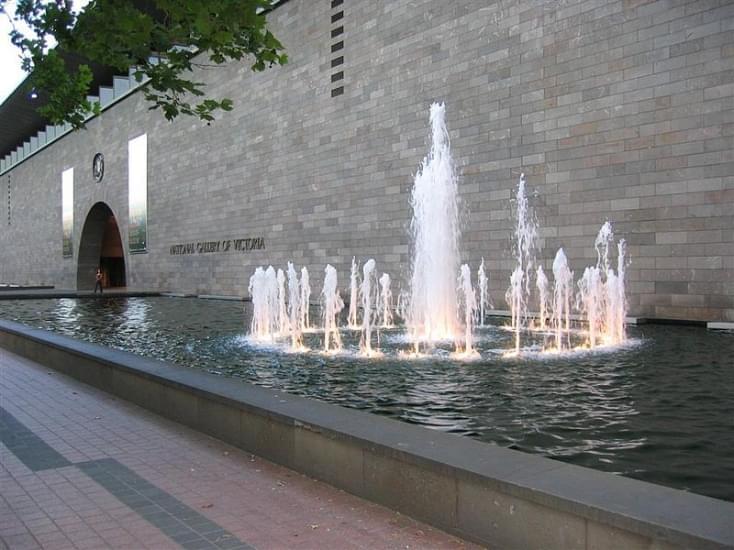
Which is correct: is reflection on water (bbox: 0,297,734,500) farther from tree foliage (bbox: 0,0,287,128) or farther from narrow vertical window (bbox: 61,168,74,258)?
narrow vertical window (bbox: 61,168,74,258)

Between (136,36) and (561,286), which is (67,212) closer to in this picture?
(561,286)

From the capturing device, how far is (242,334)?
36.9ft

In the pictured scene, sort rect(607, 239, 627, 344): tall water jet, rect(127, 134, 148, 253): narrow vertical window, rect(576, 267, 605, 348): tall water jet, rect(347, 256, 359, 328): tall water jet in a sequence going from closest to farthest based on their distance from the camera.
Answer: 1. rect(607, 239, 627, 344): tall water jet
2. rect(576, 267, 605, 348): tall water jet
3. rect(347, 256, 359, 328): tall water jet
4. rect(127, 134, 148, 253): narrow vertical window

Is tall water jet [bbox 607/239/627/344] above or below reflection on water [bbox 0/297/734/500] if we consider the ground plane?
above

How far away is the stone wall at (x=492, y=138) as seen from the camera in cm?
1129

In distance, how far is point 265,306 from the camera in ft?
51.8

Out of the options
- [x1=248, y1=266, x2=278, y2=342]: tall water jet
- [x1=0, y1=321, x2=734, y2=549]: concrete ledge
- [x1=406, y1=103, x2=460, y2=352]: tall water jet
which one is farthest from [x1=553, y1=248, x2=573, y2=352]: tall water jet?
[x1=0, y1=321, x2=734, y2=549]: concrete ledge

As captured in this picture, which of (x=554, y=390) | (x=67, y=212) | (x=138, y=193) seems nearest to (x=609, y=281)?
(x=554, y=390)

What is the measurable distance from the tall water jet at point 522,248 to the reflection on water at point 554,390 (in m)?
3.38

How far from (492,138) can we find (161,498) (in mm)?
12142

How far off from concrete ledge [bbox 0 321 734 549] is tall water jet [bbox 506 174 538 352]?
31.9 feet

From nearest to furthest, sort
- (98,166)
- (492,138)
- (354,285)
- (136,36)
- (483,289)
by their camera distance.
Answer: (136,36) → (492,138) → (483,289) → (354,285) → (98,166)

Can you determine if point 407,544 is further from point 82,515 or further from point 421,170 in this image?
point 421,170

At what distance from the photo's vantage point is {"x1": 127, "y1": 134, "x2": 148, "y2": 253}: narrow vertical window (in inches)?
1116
